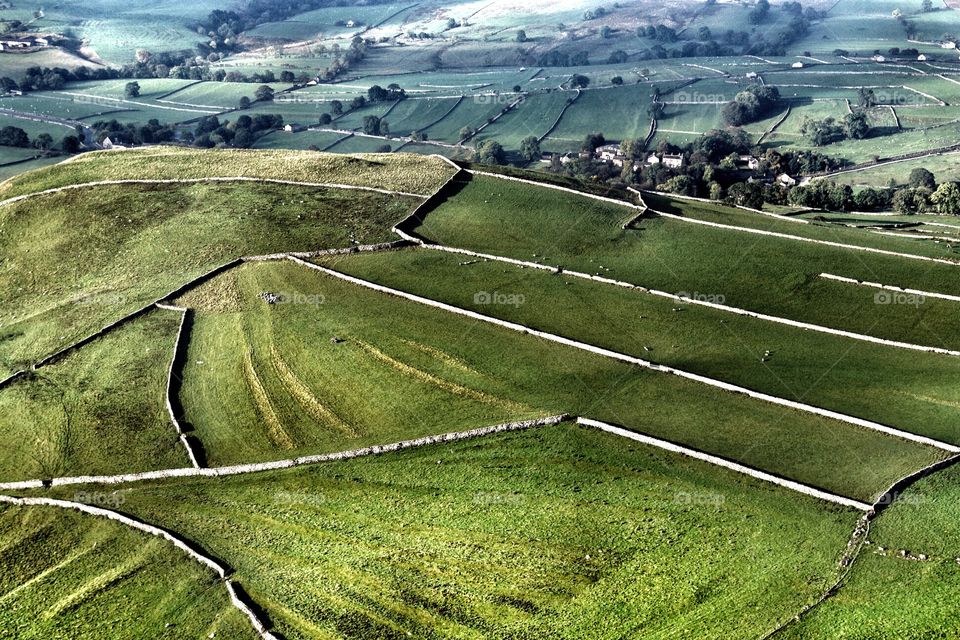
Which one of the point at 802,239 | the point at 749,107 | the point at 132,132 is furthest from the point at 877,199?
the point at 132,132

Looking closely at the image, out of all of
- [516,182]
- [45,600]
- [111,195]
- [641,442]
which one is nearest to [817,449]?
[641,442]

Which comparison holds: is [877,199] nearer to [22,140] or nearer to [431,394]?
[431,394]

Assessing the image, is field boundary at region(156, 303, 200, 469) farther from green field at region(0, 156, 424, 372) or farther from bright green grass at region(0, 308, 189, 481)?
green field at region(0, 156, 424, 372)

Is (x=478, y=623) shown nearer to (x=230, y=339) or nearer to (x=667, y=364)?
(x=667, y=364)

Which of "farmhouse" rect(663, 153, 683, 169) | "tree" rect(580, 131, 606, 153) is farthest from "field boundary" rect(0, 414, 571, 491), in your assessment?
"tree" rect(580, 131, 606, 153)

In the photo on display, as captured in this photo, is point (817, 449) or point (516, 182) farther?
point (516, 182)
